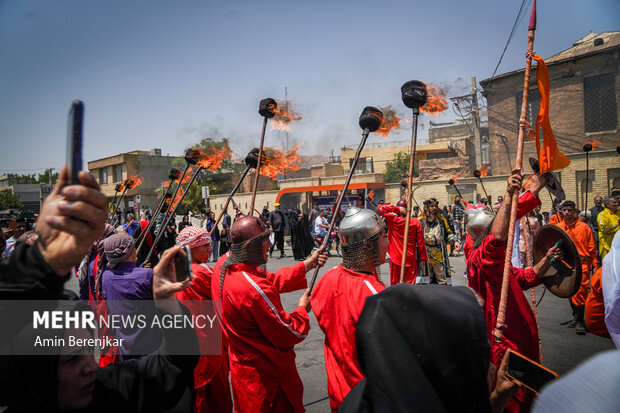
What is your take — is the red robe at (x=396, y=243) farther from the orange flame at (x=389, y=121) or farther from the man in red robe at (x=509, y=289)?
the man in red robe at (x=509, y=289)

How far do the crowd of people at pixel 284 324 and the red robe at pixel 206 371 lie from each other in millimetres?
12

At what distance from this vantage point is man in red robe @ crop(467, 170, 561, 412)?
287cm

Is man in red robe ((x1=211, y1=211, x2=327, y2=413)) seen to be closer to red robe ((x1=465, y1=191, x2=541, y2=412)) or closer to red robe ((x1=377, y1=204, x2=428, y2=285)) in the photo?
red robe ((x1=465, y1=191, x2=541, y2=412))

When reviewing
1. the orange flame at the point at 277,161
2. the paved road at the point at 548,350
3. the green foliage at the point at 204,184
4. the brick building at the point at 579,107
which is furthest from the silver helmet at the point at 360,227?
the green foliage at the point at 204,184

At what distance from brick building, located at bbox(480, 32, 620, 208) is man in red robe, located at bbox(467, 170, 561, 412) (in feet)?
81.6

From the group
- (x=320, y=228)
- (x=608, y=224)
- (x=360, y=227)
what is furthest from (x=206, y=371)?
(x=320, y=228)

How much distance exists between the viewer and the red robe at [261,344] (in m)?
2.87

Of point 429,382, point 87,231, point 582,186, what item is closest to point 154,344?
point 87,231

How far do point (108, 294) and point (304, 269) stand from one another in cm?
170

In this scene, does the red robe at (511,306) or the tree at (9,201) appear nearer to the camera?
the red robe at (511,306)

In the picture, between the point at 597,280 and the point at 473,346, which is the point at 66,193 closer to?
the point at 473,346

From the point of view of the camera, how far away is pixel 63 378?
1318 millimetres

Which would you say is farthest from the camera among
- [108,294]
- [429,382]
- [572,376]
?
[108,294]

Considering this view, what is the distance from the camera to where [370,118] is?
3.69 m
